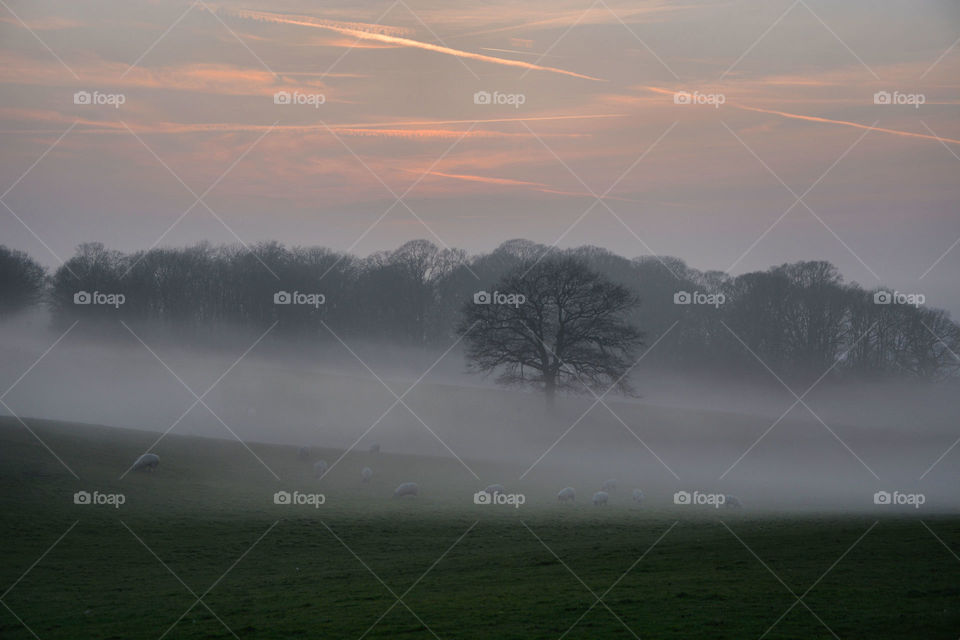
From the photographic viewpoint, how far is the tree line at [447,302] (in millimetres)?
85562

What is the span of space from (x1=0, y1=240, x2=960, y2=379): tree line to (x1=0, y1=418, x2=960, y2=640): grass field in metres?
52.5

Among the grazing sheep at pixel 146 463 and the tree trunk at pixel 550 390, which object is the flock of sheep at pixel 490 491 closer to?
the grazing sheep at pixel 146 463

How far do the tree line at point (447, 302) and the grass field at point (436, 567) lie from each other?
5248 cm

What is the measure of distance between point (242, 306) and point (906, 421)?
81.0m

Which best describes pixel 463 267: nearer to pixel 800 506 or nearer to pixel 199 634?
pixel 800 506

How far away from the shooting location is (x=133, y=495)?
30000 millimetres

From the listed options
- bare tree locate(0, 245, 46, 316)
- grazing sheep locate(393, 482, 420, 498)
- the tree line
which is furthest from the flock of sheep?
bare tree locate(0, 245, 46, 316)

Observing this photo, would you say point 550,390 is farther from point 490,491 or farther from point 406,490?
point 406,490

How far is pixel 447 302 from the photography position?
102750 mm

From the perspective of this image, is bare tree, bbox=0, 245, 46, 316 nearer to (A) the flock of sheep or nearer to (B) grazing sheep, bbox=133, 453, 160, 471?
(A) the flock of sheep

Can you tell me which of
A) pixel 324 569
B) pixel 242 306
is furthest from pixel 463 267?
pixel 324 569

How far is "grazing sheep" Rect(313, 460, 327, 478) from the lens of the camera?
39794 mm

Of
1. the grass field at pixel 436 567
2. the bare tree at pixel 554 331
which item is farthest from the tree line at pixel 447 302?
the grass field at pixel 436 567

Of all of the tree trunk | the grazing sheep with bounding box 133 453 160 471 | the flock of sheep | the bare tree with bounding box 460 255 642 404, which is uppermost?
the bare tree with bounding box 460 255 642 404
